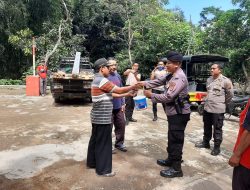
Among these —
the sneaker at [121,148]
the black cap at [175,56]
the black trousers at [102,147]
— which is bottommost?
the sneaker at [121,148]

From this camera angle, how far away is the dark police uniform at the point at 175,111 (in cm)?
452

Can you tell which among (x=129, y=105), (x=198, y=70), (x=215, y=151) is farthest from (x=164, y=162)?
(x=198, y=70)

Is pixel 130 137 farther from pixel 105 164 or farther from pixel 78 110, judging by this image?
pixel 78 110

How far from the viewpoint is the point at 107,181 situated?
4.51 m

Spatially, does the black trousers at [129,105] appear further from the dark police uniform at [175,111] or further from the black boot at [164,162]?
the dark police uniform at [175,111]

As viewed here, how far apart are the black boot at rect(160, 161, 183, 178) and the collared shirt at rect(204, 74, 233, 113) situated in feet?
5.18

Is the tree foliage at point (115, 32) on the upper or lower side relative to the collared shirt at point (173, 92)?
upper

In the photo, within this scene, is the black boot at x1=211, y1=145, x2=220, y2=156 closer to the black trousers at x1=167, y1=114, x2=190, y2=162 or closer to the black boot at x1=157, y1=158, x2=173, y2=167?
the black boot at x1=157, y1=158, x2=173, y2=167

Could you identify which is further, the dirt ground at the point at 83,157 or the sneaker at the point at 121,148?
the sneaker at the point at 121,148

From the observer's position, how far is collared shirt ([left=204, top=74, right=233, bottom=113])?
5.86 meters

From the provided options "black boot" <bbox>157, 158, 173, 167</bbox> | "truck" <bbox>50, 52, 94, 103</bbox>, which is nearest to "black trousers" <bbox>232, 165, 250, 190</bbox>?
"black boot" <bbox>157, 158, 173, 167</bbox>

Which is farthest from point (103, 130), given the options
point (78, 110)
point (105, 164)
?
point (78, 110)

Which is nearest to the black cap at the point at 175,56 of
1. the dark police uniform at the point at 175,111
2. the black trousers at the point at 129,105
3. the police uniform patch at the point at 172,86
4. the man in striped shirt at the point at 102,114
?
the dark police uniform at the point at 175,111

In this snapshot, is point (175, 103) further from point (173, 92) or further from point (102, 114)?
point (102, 114)
